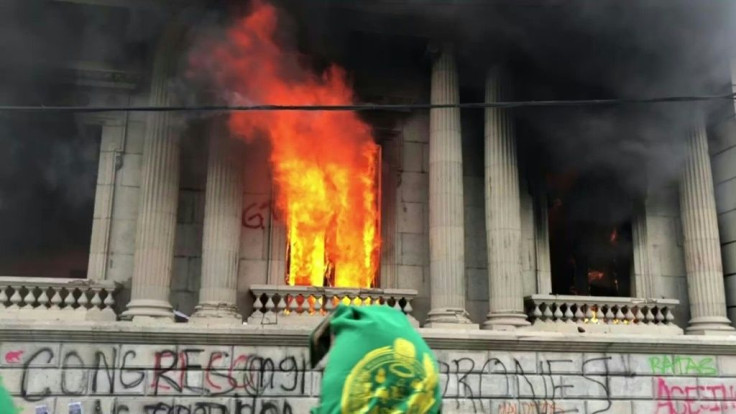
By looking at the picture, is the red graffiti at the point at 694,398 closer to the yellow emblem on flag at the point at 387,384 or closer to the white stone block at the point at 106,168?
the yellow emblem on flag at the point at 387,384

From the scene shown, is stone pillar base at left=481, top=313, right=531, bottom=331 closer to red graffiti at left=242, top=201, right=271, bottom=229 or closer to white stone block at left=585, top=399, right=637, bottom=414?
white stone block at left=585, top=399, right=637, bottom=414

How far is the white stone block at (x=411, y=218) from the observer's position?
1269 centimetres

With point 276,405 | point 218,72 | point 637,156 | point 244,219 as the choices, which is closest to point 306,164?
point 244,219

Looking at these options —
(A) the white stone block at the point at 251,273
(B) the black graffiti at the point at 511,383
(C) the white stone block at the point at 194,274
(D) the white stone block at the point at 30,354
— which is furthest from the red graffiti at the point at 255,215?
(B) the black graffiti at the point at 511,383

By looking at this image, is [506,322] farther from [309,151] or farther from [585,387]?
[309,151]

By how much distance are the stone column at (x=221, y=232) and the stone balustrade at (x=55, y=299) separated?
1651 mm

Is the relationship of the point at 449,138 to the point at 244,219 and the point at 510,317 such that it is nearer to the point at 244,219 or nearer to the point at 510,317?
the point at 510,317

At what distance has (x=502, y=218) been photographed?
11.7 metres

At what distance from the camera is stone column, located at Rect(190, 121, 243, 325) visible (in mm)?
10570

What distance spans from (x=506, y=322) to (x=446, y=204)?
2428 millimetres

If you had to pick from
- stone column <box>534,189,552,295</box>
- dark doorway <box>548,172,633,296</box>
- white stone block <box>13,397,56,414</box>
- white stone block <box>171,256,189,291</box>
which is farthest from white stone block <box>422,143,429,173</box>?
white stone block <box>13,397,56,414</box>

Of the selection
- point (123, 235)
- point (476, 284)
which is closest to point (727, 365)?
point (476, 284)

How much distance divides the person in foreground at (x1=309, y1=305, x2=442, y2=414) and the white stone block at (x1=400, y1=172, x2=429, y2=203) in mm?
9687

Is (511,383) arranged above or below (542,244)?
below
